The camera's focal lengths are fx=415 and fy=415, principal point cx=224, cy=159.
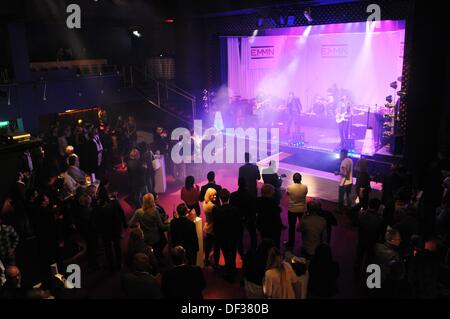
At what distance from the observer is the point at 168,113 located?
45.9 feet

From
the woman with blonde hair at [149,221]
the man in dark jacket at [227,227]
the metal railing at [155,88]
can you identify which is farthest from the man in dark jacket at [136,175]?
the metal railing at [155,88]

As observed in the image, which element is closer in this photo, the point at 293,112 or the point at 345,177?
the point at 345,177

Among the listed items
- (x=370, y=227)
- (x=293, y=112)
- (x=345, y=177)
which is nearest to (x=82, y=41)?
(x=293, y=112)

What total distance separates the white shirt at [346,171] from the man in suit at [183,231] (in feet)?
10.6

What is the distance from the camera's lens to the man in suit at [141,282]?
150 inches

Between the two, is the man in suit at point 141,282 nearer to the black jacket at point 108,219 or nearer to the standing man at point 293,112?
the black jacket at point 108,219

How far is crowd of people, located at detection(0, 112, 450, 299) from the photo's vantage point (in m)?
4.00

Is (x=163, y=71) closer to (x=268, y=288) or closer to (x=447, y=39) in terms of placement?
(x=447, y=39)

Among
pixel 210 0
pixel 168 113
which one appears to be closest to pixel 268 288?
pixel 210 0

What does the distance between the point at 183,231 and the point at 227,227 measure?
554 mm

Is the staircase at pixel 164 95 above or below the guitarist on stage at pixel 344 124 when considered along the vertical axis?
above

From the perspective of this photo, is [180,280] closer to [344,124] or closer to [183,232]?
[183,232]

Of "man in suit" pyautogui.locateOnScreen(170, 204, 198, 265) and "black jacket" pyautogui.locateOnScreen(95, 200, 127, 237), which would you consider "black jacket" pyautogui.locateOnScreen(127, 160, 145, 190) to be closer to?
"black jacket" pyautogui.locateOnScreen(95, 200, 127, 237)

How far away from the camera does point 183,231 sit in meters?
4.93
